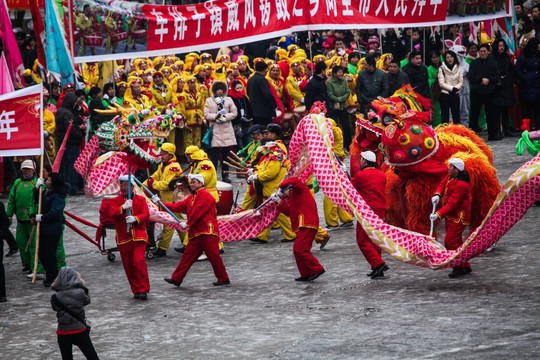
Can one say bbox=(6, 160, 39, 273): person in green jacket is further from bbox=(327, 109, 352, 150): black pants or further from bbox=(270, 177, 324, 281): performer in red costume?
bbox=(327, 109, 352, 150): black pants

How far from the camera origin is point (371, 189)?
36.2 feet

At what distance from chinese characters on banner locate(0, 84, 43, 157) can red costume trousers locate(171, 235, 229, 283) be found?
6.96 feet

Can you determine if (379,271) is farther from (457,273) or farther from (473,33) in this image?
(473,33)

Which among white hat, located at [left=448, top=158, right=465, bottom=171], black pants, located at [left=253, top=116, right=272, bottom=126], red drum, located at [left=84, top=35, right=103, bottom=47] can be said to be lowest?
black pants, located at [left=253, top=116, right=272, bottom=126]

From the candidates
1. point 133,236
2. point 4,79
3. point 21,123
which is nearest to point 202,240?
point 133,236

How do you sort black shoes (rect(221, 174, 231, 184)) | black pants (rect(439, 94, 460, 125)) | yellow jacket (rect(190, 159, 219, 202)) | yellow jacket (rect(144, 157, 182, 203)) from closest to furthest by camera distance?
yellow jacket (rect(190, 159, 219, 202)), yellow jacket (rect(144, 157, 182, 203)), black shoes (rect(221, 174, 231, 184)), black pants (rect(439, 94, 460, 125))

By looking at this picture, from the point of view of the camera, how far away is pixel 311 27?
13.5 metres

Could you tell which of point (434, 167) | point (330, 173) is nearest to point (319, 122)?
point (330, 173)

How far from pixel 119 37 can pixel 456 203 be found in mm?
4815

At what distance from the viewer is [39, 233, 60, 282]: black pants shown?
11.3m

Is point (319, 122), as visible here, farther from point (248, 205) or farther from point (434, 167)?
point (248, 205)

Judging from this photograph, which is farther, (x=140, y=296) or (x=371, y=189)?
(x=371, y=189)

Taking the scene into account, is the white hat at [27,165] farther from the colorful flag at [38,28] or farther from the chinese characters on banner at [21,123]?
the colorful flag at [38,28]

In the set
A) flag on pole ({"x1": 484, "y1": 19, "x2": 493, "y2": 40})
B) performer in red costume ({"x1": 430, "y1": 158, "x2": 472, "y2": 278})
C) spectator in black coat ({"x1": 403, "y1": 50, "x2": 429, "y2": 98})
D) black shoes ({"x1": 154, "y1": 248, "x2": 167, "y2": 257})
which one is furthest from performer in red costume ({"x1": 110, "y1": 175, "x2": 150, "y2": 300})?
flag on pole ({"x1": 484, "y1": 19, "x2": 493, "y2": 40})
